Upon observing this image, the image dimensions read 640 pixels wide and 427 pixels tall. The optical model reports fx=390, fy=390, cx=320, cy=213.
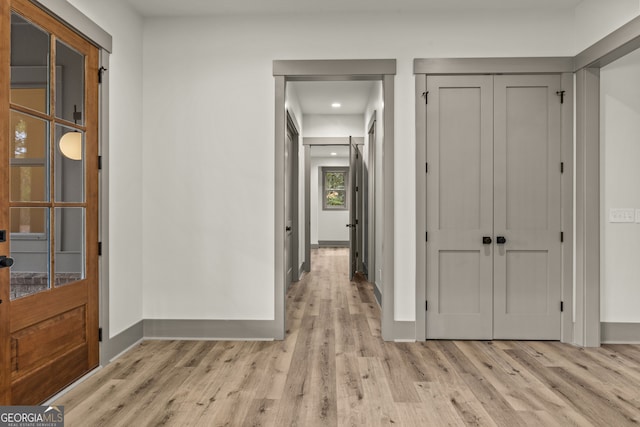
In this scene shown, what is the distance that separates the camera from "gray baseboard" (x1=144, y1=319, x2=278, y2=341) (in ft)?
11.0

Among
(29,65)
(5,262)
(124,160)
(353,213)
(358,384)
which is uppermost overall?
(29,65)

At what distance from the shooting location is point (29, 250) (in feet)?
7.00

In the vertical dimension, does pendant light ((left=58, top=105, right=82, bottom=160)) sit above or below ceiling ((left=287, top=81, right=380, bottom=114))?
below

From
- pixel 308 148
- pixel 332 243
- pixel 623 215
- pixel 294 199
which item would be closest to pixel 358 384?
pixel 623 215

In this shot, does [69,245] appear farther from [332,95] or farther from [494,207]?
[332,95]

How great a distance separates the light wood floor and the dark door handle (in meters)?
0.86

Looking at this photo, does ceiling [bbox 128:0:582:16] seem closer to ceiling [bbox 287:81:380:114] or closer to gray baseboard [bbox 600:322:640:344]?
ceiling [bbox 287:81:380:114]

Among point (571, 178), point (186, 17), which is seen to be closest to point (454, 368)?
point (571, 178)

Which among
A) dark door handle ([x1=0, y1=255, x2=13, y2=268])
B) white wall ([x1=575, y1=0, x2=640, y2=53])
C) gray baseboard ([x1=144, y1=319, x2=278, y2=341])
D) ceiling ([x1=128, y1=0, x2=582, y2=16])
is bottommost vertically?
gray baseboard ([x1=144, y1=319, x2=278, y2=341])

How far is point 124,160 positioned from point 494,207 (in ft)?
9.99

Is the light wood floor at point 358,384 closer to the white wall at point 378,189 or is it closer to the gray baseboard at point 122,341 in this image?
the gray baseboard at point 122,341

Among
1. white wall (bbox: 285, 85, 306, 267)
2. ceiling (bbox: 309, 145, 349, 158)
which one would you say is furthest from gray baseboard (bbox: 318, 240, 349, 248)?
white wall (bbox: 285, 85, 306, 267)

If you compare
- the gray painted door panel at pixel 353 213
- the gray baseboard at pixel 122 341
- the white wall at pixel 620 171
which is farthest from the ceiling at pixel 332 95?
the gray baseboard at pixel 122 341

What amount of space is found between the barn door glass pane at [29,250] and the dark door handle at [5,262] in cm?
6
